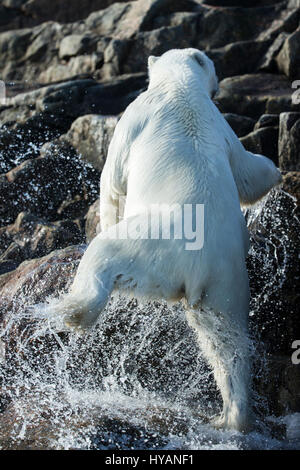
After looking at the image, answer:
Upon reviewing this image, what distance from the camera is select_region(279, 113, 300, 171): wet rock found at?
255 inches

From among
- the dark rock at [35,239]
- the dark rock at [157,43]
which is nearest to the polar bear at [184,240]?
the dark rock at [35,239]

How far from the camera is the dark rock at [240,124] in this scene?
774 centimetres

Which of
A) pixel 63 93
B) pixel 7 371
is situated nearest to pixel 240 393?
pixel 7 371

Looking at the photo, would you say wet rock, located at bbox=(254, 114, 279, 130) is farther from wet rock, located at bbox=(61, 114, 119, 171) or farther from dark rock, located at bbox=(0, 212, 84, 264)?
dark rock, located at bbox=(0, 212, 84, 264)

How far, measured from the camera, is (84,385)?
13.4ft

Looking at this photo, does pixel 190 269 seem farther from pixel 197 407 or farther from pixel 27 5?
pixel 27 5

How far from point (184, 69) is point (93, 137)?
3.81m

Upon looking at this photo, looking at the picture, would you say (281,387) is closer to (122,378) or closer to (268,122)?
(122,378)

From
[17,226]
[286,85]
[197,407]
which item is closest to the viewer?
[197,407]

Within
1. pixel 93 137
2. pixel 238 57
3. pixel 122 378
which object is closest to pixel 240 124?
pixel 93 137

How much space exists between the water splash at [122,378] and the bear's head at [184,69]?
0.92 meters

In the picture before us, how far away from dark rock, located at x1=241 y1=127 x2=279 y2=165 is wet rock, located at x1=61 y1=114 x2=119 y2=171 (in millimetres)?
1578

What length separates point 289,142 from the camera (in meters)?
6.51

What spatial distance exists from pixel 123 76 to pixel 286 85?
8.54 ft
